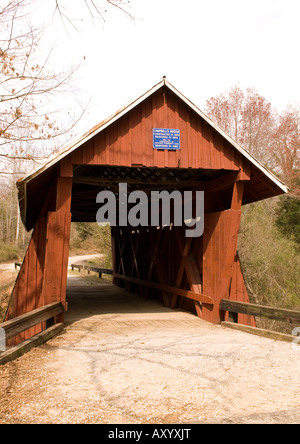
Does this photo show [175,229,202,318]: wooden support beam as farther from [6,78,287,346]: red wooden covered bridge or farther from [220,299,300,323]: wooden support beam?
[220,299,300,323]: wooden support beam

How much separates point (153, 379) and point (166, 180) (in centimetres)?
581

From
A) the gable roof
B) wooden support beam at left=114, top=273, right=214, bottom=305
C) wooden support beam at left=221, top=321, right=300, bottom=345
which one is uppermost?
the gable roof

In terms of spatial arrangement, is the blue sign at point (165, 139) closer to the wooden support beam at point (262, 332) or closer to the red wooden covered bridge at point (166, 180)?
the red wooden covered bridge at point (166, 180)

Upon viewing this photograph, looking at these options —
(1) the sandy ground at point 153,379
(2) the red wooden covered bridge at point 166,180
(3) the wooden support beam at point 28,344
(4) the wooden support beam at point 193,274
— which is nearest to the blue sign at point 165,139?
(2) the red wooden covered bridge at point 166,180

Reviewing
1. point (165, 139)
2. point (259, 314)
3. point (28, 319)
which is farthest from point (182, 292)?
point (28, 319)

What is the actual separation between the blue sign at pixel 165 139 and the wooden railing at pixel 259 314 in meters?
3.10

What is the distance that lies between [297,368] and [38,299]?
20.0 feet

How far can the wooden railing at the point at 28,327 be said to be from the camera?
486 cm

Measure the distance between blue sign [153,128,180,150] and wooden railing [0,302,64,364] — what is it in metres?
3.39

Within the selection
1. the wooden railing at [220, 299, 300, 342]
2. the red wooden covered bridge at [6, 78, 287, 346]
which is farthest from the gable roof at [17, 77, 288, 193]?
the wooden railing at [220, 299, 300, 342]

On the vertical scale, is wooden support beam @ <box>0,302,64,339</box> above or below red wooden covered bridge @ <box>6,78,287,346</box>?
below

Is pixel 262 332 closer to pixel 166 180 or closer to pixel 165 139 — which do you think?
pixel 165 139

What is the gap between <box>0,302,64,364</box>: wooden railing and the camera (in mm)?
4855

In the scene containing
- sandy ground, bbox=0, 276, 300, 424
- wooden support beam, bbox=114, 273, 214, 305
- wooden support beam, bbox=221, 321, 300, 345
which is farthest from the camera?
wooden support beam, bbox=114, 273, 214, 305
